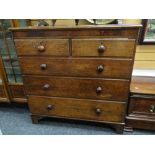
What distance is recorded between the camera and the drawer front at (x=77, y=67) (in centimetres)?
133

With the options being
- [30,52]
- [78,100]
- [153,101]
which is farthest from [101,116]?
[30,52]

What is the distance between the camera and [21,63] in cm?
149

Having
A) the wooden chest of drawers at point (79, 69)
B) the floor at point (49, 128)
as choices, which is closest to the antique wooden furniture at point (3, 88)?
the floor at point (49, 128)

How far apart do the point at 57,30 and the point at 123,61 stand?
58cm

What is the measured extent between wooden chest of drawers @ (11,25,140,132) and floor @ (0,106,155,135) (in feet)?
0.56

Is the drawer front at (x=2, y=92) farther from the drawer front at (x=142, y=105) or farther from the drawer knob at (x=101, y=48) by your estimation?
the drawer front at (x=142, y=105)

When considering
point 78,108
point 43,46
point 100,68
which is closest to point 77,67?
point 100,68

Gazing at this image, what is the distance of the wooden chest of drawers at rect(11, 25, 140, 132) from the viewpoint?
1257mm

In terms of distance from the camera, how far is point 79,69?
1402 millimetres

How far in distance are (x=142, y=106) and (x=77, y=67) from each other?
0.74 metres

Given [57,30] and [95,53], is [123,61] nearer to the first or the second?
[95,53]

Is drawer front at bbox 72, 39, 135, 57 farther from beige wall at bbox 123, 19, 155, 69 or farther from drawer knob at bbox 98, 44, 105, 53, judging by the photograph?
beige wall at bbox 123, 19, 155, 69

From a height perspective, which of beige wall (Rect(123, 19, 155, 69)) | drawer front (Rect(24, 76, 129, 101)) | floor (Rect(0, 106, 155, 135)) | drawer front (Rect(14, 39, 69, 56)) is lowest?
floor (Rect(0, 106, 155, 135))

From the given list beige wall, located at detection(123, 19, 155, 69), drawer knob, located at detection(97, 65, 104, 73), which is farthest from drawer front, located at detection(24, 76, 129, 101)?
beige wall, located at detection(123, 19, 155, 69)
